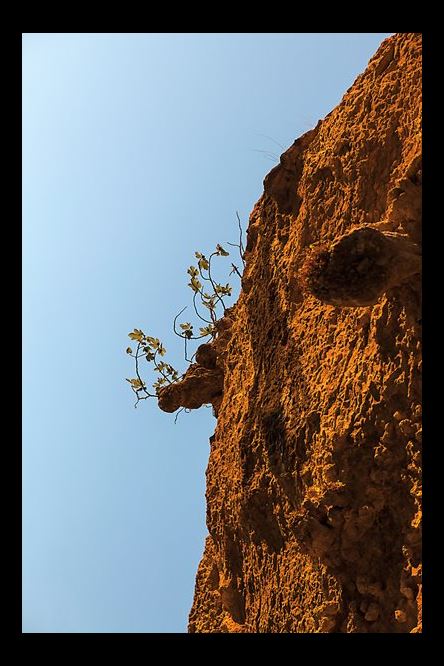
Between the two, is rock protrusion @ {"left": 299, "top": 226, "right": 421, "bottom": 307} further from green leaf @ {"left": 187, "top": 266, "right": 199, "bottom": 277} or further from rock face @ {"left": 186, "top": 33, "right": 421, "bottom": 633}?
green leaf @ {"left": 187, "top": 266, "right": 199, "bottom": 277}

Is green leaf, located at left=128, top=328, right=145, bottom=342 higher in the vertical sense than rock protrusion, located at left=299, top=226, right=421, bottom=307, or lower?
higher

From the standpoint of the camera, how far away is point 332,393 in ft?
11.7

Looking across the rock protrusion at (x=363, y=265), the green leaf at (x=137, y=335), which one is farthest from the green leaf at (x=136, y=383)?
the rock protrusion at (x=363, y=265)

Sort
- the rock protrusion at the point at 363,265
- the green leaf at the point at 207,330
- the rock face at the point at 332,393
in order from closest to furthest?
the rock protrusion at the point at 363,265
the rock face at the point at 332,393
the green leaf at the point at 207,330

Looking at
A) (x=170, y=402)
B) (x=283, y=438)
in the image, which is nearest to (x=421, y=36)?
(x=283, y=438)

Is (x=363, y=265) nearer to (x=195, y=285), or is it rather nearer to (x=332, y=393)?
(x=332, y=393)

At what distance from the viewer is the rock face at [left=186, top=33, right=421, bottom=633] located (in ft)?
10.0

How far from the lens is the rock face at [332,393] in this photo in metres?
3.05

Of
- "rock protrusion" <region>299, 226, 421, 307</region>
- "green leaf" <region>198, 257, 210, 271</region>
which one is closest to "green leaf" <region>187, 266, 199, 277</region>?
"green leaf" <region>198, 257, 210, 271</region>

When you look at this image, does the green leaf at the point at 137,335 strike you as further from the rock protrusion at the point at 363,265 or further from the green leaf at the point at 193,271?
the rock protrusion at the point at 363,265
